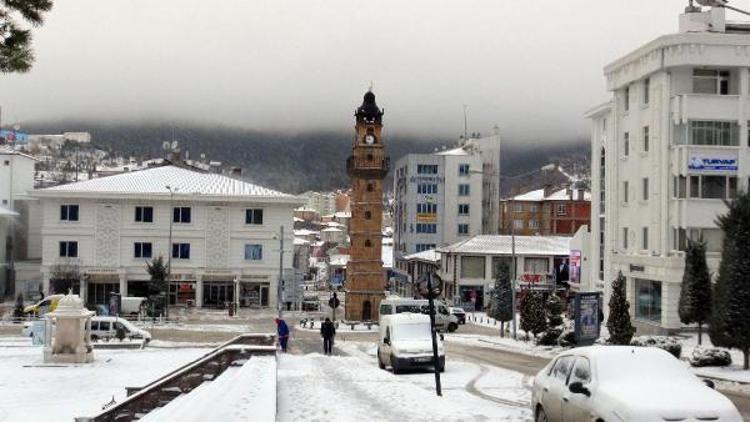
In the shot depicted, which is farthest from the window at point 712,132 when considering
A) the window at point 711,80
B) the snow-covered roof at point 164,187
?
the snow-covered roof at point 164,187

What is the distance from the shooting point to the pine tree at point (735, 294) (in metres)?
25.4

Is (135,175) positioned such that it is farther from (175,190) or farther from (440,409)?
(440,409)

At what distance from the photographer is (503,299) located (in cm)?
4734

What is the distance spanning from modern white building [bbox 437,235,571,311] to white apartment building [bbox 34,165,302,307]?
50.7ft

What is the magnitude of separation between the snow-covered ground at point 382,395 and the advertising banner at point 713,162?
21877 millimetres

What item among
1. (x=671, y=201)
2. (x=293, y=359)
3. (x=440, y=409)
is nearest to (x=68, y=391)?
(x=293, y=359)

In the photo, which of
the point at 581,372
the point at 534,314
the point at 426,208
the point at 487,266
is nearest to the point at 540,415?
the point at 581,372

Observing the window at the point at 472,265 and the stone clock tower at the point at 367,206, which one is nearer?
the stone clock tower at the point at 367,206

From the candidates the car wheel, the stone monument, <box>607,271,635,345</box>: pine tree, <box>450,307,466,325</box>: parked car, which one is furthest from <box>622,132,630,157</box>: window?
the car wheel

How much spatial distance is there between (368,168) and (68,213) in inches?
1004

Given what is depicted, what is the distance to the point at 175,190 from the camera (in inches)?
2781

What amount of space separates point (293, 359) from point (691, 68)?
28176 mm

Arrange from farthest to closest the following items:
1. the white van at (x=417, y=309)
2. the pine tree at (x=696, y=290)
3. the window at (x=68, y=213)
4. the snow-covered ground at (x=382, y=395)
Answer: the window at (x=68, y=213), the white van at (x=417, y=309), the pine tree at (x=696, y=290), the snow-covered ground at (x=382, y=395)

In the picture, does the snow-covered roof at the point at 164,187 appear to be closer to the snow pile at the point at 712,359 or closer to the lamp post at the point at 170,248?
the lamp post at the point at 170,248
